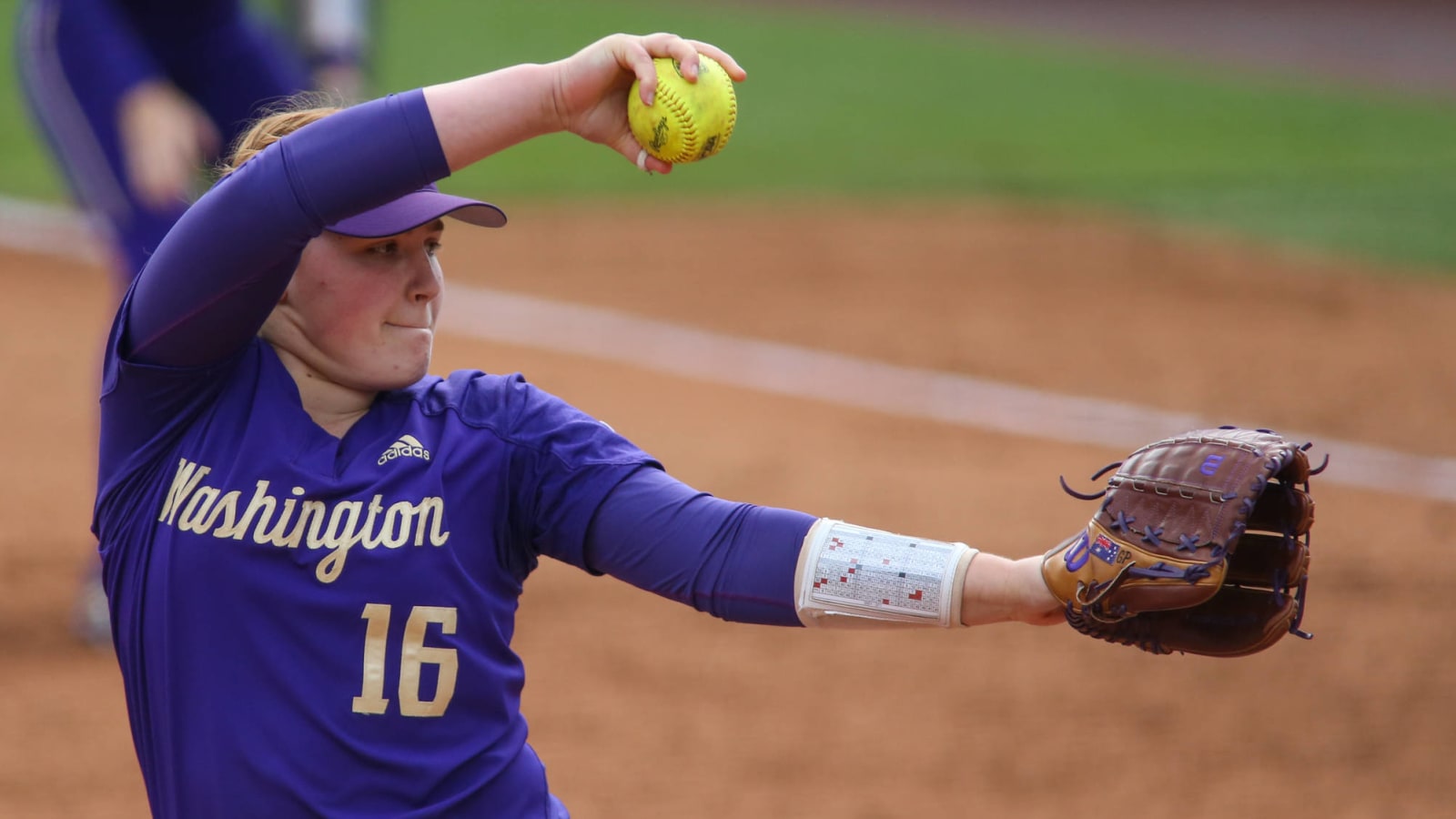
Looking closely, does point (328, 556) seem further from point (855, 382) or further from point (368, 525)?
point (855, 382)

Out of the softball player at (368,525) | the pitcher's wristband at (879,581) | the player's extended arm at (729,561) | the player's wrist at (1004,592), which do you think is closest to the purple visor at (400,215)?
the softball player at (368,525)

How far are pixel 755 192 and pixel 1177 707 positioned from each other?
769 cm

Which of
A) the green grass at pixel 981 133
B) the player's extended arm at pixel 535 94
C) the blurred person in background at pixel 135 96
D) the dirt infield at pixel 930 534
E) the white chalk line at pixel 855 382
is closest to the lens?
the player's extended arm at pixel 535 94

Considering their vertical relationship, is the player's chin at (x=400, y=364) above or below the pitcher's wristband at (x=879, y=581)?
above

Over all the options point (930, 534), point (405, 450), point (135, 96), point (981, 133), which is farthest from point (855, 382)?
point (981, 133)

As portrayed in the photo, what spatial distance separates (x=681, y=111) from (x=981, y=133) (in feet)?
39.5

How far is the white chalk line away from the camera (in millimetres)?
6246

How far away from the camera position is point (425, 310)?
1.93 meters

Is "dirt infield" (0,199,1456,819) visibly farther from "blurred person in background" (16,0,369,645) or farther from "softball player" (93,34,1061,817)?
"softball player" (93,34,1061,817)

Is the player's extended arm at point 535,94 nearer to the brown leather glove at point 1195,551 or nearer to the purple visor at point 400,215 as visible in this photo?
the purple visor at point 400,215

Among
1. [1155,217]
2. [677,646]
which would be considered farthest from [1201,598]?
[1155,217]

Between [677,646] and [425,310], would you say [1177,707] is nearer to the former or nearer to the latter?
[677,646]

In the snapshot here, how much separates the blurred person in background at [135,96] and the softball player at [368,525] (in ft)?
8.00

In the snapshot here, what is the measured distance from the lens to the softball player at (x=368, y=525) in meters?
1.77
